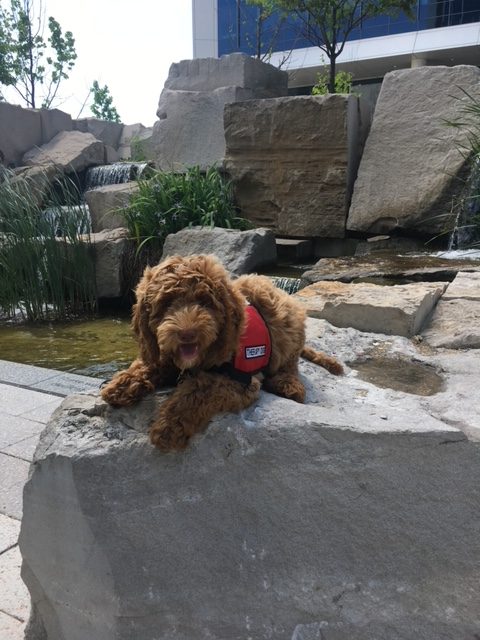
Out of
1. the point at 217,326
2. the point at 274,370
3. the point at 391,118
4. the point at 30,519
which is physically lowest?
the point at 30,519

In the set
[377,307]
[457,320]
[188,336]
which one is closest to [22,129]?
[377,307]

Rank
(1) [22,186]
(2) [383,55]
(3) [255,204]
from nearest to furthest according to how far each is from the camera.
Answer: (1) [22,186], (3) [255,204], (2) [383,55]

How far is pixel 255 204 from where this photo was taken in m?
8.41

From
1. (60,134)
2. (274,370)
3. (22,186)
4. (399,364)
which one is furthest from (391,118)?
→ (60,134)

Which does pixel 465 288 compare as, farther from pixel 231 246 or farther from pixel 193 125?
pixel 193 125

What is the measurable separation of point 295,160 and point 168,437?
6.86 metres

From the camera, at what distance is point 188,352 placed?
172cm

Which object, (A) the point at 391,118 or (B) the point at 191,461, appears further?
(A) the point at 391,118

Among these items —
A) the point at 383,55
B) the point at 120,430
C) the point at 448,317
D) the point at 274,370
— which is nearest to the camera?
the point at 120,430

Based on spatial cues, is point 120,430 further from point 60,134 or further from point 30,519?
point 60,134

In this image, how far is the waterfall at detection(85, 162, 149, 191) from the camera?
1153 cm

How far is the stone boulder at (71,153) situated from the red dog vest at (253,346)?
12238 mm

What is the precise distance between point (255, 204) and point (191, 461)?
694cm

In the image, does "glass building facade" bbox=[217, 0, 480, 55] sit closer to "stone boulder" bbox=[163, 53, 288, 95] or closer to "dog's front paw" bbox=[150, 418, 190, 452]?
"stone boulder" bbox=[163, 53, 288, 95]
